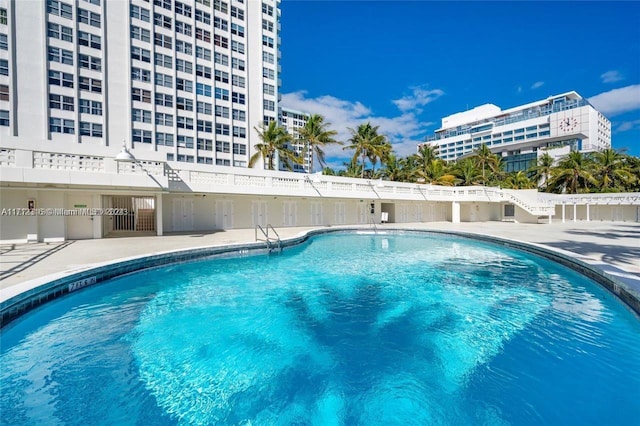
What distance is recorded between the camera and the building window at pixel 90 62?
27.2m

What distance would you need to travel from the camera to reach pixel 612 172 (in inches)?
1438

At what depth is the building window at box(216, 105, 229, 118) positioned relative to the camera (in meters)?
35.2

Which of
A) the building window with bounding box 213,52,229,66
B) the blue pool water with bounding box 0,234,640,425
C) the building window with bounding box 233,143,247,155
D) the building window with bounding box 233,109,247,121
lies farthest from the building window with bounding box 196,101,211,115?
the blue pool water with bounding box 0,234,640,425

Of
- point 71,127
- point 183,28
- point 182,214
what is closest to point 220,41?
point 183,28

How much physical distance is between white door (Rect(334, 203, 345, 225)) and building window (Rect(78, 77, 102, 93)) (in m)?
25.9

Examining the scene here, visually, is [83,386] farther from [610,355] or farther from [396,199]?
[396,199]

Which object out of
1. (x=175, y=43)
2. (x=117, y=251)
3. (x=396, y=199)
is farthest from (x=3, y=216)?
(x=175, y=43)

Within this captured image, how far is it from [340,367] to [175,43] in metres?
39.0

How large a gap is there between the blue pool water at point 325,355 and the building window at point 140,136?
2737 centimetres

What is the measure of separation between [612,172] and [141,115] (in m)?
56.4

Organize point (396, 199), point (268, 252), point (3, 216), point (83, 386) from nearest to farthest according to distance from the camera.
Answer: point (83, 386)
point (3, 216)
point (268, 252)
point (396, 199)

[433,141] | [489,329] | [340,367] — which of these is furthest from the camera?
[433,141]

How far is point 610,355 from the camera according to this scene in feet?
14.1

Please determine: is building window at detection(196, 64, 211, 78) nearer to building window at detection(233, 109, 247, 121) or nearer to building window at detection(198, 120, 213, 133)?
building window at detection(233, 109, 247, 121)
